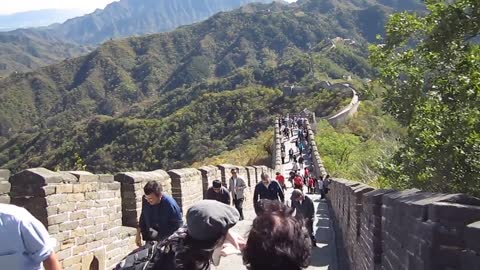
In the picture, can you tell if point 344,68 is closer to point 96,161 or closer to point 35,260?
point 96,161

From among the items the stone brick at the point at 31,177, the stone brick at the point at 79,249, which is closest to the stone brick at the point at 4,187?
the stone brick at the point at 31,177

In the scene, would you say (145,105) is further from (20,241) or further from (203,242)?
(203,242)

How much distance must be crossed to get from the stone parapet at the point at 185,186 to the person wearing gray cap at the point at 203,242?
7503 mm

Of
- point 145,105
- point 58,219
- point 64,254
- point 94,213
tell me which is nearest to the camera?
point 58,219

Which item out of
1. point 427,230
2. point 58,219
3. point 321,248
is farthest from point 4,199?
point 321,248

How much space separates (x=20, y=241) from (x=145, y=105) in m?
146

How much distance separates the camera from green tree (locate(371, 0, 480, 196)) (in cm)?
943

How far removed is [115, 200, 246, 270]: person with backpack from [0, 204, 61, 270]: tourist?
0.99 metres

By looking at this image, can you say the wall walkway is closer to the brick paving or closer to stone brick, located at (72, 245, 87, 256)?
the brick paving

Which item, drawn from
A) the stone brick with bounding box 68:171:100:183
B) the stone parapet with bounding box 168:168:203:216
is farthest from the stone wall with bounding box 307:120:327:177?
the stone brick with bounding box 68:171:100:183

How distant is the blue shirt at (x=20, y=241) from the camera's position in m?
3.49

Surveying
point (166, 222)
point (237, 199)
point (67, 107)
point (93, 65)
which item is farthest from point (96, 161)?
point (93, 65)

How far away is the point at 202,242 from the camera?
109 inches

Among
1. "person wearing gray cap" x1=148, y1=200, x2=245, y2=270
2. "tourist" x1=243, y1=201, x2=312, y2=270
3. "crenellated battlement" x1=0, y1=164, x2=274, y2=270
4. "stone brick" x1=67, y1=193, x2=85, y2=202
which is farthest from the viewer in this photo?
"stone brick" x1=67, y1=193, x2=85, y2=202
